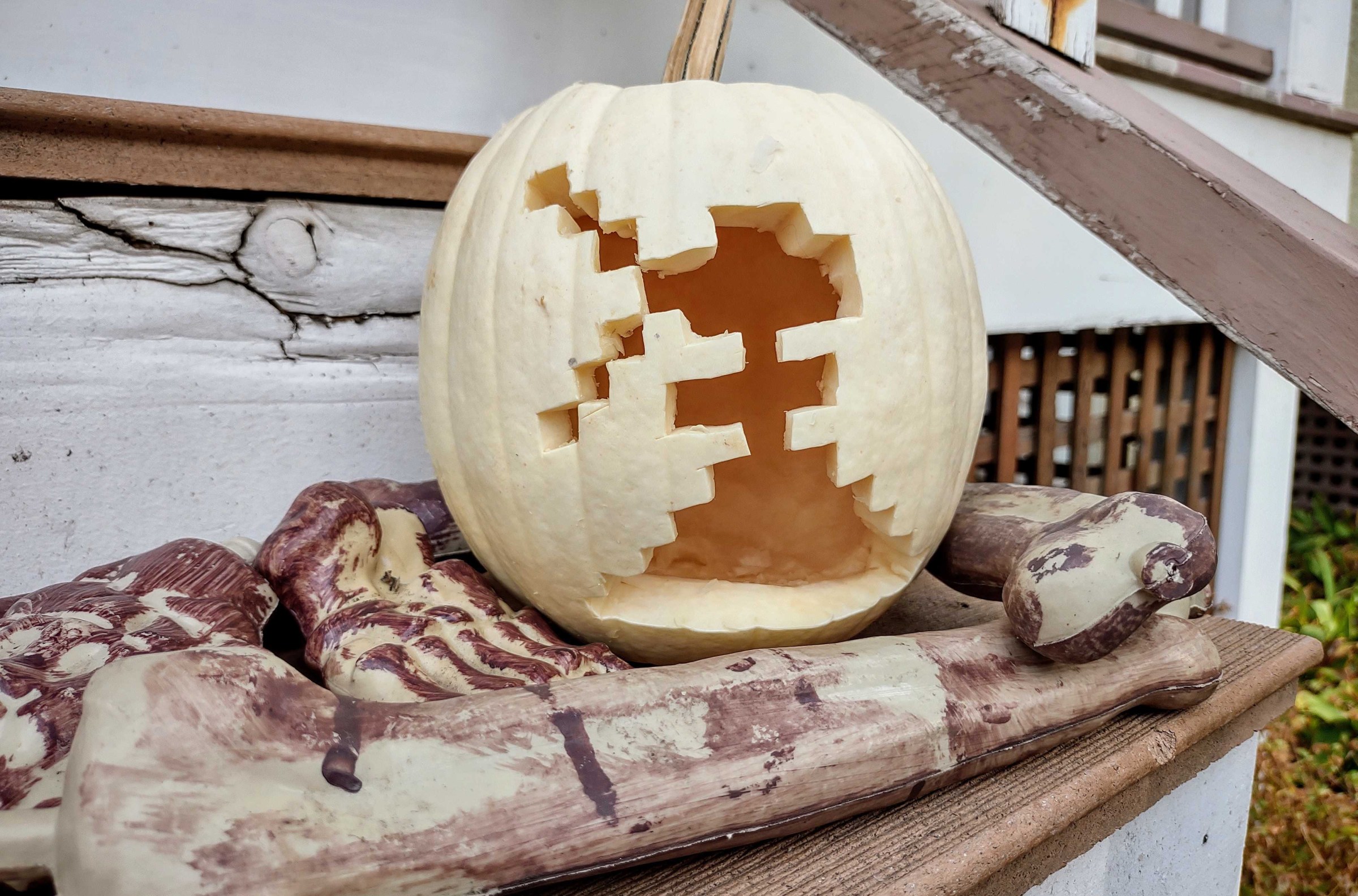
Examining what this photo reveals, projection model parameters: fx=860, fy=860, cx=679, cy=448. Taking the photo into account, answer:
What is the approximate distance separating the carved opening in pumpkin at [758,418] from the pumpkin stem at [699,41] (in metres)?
0.20

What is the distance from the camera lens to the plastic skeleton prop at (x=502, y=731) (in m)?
0.50

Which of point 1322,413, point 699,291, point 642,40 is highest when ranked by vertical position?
point 642,40

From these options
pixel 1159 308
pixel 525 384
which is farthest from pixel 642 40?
pixel 1159 308

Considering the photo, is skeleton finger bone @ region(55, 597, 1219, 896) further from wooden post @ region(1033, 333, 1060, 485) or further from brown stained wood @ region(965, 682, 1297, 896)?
wooden post @ region(1033, 333, 1060, 485)

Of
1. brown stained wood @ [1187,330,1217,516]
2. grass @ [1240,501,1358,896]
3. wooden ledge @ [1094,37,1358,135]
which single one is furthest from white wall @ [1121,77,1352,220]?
grass @ [1240,501,1358,896]

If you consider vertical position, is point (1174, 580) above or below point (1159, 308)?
below

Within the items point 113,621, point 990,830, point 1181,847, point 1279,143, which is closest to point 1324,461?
point 1279,143

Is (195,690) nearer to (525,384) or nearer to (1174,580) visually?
(525,384)

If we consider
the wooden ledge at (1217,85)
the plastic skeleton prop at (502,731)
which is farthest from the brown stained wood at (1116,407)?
the plastic skeleton prop at (502,731)

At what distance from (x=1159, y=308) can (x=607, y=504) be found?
5.94ft

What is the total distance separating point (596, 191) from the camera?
0.76m

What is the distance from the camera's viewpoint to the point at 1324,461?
11.2 ft

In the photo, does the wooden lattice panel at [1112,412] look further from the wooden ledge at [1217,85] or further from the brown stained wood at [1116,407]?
the wooden ledge at [1217,85]

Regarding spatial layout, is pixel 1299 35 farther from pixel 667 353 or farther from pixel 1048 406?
pixel 667 353
